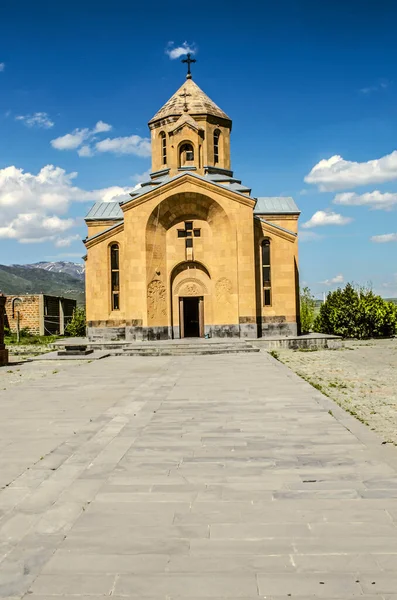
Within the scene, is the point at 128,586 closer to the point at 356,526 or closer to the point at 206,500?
the point at 206,500

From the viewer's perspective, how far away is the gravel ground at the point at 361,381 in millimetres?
8125

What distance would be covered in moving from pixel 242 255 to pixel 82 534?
2281 centimetres

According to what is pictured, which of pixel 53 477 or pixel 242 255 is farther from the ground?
pixel 242 255

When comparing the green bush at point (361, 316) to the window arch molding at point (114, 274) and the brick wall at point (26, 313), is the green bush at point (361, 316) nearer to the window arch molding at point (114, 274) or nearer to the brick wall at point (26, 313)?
the window arch molding at point (114, 274)

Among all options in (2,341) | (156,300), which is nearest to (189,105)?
(156,300)

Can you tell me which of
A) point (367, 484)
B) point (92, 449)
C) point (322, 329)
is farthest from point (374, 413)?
point (322, 329)

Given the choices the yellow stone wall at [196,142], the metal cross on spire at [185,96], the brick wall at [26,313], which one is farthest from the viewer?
the brick wall at [26,313]

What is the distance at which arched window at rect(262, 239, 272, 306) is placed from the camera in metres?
27.5

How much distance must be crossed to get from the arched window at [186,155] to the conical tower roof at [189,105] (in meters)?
3.05

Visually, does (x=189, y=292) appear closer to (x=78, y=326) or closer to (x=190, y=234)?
(x=190, y=234)

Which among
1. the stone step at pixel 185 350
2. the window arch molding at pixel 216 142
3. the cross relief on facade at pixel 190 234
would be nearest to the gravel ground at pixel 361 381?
the stone step at pixel 185 350

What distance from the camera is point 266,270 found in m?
27.6

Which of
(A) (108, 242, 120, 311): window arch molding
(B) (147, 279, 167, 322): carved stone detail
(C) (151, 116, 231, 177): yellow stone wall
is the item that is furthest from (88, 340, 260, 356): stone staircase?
(C) (151, 116, 231, 177): yellow stone wall

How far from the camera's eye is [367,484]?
185 inches
